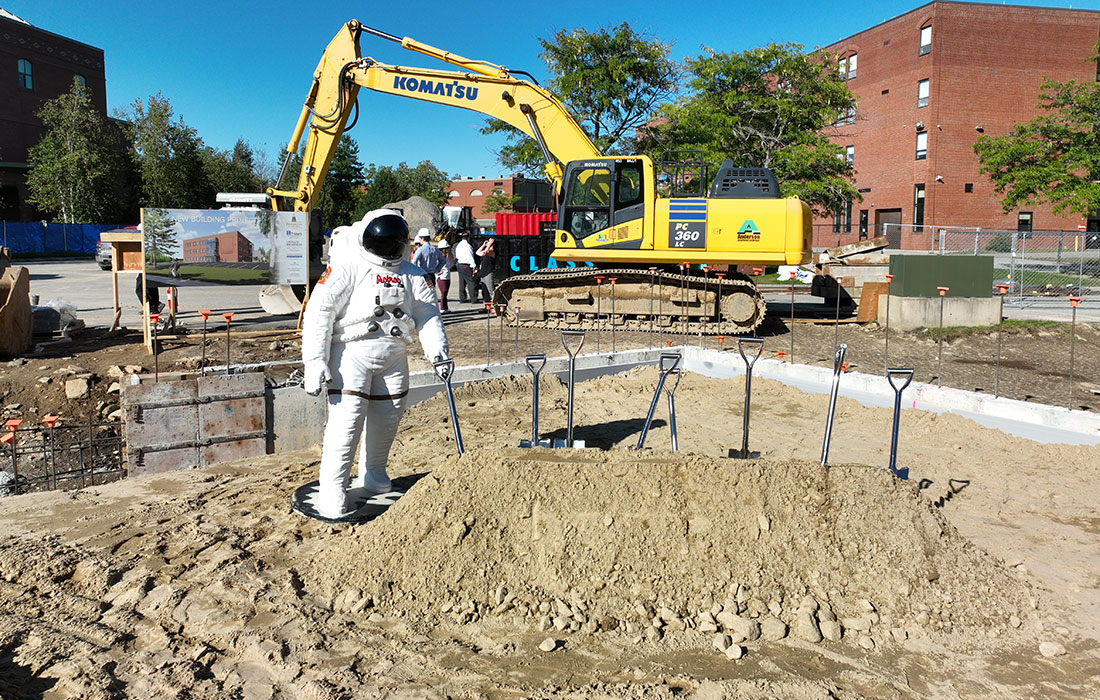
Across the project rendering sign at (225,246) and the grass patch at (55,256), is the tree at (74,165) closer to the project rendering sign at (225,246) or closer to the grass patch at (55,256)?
the grass patch at (55,256)

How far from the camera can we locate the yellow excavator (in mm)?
13102

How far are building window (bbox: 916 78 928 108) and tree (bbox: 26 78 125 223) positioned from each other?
39.5m

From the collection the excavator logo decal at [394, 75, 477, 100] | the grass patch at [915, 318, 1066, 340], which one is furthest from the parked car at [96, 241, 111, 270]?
the grass patch at [915, 318, 1066, 340]

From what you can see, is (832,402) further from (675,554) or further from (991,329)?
(991,329)

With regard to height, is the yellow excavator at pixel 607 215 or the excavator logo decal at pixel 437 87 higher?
the excavator logo decal at pixel 437 87

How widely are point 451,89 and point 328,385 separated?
34.3 ft

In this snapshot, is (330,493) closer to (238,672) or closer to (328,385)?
(328,385)

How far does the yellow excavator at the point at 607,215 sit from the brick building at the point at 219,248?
2.25 meters

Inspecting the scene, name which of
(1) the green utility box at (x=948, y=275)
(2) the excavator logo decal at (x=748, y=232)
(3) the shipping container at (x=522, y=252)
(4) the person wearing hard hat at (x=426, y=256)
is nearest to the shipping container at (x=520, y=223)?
(3) the shipping container at (x=522, y=252)

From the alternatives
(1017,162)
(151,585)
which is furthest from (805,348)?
(1017,162)

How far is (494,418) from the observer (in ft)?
24.3

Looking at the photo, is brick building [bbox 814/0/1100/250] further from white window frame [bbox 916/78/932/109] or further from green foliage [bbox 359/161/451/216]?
green foliage [bbox 359/161/451/216]

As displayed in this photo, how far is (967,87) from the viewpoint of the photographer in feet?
118

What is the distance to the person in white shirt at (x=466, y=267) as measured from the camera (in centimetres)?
1625
